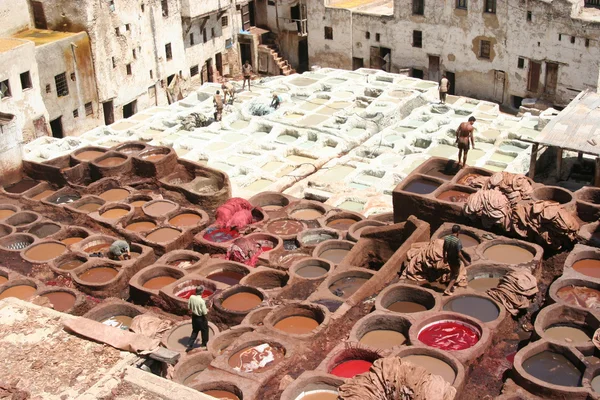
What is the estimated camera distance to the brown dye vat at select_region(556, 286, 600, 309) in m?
16.0

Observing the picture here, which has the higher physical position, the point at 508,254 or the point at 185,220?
the point at 508,254

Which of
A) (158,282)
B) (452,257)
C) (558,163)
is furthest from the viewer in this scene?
(558,163)

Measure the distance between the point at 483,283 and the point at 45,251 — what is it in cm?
1170

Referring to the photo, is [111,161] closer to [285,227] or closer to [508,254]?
[285,227]

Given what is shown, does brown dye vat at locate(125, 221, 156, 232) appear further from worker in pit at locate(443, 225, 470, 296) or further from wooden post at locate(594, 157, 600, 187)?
wooden post at locate(594, 157, 600, 187)

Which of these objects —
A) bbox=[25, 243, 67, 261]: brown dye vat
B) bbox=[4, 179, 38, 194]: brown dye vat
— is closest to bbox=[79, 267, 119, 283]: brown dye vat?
bbox=[25, 243, 67, 261]: brown dye vat

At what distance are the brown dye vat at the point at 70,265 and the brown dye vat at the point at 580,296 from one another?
39.5 feet

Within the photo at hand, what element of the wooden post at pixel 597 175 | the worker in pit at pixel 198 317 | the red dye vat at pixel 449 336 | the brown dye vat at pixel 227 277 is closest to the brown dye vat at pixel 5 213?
the brown dye vat at pixel 227 277

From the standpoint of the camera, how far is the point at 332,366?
14578mm

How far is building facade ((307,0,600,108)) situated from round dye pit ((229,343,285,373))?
24099mm

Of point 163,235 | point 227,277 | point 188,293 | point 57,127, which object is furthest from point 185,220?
point 57,127

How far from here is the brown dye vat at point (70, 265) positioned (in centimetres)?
2098

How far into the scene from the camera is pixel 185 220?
77.5 ft

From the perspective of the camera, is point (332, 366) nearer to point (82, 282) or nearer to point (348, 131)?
point (82, 282)
